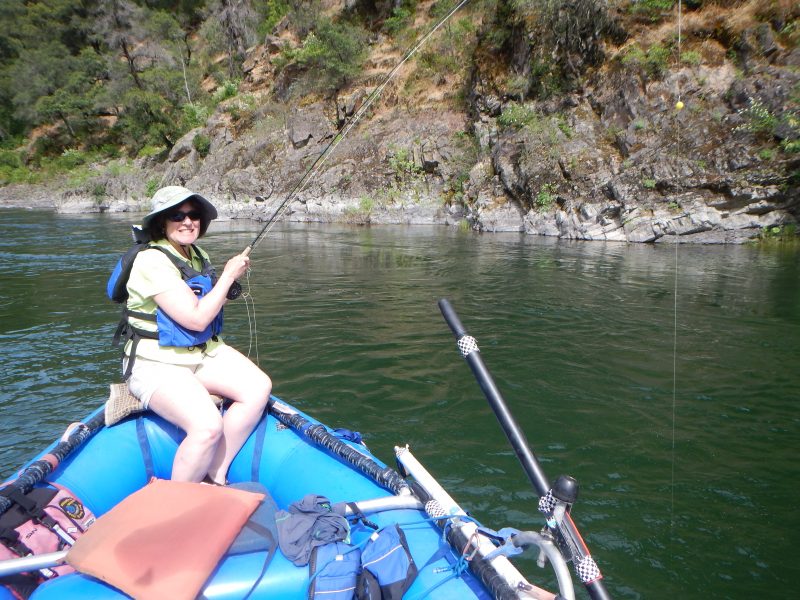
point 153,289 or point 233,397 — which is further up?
point 153,289

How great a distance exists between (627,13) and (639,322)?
56.9 feet

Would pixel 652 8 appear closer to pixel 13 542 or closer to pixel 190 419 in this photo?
pixel 190 419

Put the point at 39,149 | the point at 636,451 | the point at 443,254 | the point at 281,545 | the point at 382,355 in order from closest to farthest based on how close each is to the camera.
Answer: the point at 281,545
the point at 636,451
the point at 382,355
the point at 443,254
the point at 39,149

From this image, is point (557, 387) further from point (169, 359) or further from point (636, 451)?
point (169, 359)

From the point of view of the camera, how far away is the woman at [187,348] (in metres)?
2.68

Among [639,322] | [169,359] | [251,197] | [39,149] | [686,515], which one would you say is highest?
[39,149]

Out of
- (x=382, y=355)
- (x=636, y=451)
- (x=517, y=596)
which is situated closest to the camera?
(x=517, y=596)

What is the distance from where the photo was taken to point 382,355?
6.06m

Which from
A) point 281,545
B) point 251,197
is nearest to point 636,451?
point 281,545

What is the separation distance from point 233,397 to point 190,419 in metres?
0.41

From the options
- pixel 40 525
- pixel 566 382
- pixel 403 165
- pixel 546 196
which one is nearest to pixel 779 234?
pixel 546 196

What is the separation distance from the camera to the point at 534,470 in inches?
74.6

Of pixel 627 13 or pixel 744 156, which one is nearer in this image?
pixel 744 156

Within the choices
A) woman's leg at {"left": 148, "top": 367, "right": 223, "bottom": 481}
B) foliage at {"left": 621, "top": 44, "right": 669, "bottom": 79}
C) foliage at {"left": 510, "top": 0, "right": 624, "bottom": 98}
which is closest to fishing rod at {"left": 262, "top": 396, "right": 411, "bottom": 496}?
woman's leg at {"left": 148, "top": 367, "right": 223, "bottom": 481}
